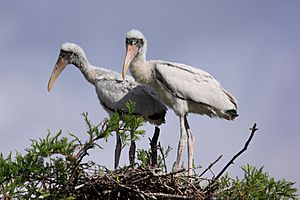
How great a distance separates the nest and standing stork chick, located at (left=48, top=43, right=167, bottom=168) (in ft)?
9.25

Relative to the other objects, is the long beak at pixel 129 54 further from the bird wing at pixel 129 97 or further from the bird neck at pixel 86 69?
the bird neck at pixel 86 69

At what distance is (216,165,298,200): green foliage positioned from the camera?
346 inches

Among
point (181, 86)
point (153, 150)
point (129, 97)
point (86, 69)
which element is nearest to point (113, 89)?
point (129, 97)

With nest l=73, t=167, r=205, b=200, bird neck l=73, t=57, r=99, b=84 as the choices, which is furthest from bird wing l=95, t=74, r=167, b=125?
nest l=73, t=167, r=205, b=200

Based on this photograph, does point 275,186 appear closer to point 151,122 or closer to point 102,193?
point 102,193

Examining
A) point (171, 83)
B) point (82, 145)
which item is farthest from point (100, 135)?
point (171, 83)

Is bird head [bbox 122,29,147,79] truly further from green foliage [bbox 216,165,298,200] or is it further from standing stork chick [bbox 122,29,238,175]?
green foliage [bbox 216,165,298,200]

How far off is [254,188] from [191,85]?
2.56 m

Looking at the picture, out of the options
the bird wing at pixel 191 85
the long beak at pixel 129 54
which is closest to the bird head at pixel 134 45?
the long beak at pixel 129 54

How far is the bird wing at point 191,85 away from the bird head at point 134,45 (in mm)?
243

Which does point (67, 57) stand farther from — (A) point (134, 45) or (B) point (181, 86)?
(B) point (181, 86)

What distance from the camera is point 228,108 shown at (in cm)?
1116

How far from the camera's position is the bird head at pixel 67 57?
12273 millimetres

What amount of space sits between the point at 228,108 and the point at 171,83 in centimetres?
84
